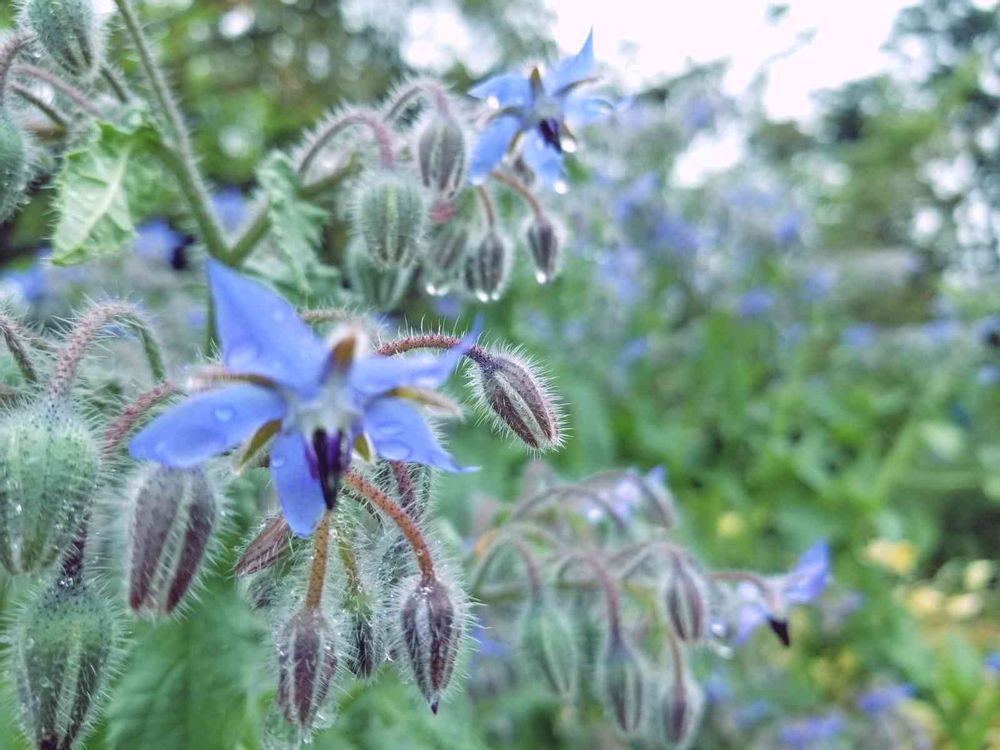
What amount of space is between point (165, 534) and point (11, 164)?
1.45 ft

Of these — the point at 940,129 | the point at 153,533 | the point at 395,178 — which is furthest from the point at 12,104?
the point at 940,129

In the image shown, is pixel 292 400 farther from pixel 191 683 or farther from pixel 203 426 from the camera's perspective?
pixel 191 683

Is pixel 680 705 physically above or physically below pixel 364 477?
below

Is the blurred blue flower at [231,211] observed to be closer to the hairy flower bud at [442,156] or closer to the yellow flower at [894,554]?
the hairy flower bud at [442,156]

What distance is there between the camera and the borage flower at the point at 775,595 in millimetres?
1288

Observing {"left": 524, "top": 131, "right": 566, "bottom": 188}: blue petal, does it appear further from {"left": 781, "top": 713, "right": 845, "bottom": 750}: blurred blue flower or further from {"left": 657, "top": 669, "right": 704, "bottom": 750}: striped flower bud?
{"left": 781, "top": 713, "right": 845, "bottom": 750}: blurred blue flower

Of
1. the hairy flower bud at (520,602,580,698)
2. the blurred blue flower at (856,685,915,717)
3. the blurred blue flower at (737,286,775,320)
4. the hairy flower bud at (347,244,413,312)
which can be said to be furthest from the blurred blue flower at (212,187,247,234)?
the blurred blue flower at (856,685,915,717)

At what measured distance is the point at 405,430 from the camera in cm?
67

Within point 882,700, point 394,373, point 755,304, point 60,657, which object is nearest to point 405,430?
point 394,373

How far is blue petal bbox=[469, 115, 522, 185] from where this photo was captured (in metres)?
1.11

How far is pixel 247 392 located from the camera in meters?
0.65

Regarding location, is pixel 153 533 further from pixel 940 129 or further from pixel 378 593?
pixel 940 129

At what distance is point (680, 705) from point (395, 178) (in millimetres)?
778

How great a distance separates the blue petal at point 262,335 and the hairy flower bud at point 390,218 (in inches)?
16.1
